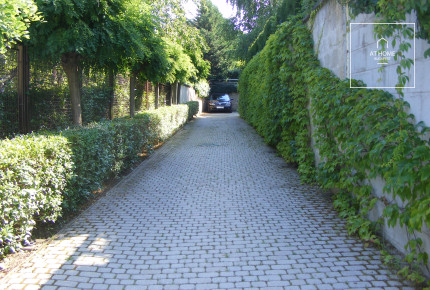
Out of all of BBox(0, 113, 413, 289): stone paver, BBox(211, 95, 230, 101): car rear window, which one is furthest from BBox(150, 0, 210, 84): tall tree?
BBox(211, 95, 230, 101): car rear window

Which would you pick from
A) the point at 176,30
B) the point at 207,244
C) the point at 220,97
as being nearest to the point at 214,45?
the point at 220,97

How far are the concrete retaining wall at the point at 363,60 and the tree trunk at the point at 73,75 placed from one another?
5.06 metres

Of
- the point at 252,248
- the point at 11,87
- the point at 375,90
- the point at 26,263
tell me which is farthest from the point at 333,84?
the point at 11,87

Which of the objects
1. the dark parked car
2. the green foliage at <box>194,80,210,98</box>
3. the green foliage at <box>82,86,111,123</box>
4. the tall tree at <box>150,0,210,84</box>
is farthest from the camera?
the dark parked car

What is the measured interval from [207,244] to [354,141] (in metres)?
2.28

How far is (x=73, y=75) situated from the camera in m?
7.16

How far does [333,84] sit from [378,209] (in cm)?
214

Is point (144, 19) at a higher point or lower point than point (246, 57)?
lower

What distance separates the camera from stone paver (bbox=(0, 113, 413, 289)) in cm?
340

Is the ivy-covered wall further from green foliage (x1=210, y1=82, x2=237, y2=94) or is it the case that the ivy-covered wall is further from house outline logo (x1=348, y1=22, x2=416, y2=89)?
green foliage (x1=210, y1=82, x2=237, y2=94)

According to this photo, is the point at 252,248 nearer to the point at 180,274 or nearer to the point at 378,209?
the point at 180,274

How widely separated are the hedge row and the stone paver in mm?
362

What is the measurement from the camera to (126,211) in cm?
551

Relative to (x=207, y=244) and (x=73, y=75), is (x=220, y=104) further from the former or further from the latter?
(x=207, y=244)
